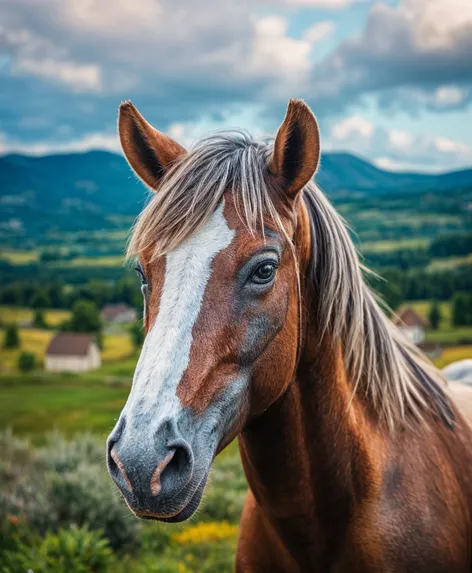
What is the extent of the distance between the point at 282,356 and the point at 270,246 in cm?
47

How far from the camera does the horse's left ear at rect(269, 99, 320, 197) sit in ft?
7.20

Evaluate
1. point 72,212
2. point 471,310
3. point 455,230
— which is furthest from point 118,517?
point 72,212

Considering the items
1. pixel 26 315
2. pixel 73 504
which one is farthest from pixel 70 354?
pixel 73 504

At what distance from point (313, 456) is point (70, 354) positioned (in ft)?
191

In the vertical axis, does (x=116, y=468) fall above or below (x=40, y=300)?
above

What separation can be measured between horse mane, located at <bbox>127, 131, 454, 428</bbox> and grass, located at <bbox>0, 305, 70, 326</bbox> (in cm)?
6903

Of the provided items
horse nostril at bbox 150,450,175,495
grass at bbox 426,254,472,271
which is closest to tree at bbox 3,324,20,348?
grass at bbox 426,254,472,271

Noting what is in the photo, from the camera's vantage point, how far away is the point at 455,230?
74062 mm

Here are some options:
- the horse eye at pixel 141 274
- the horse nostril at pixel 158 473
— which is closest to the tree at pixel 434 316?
the horse eye at pixel 141 274

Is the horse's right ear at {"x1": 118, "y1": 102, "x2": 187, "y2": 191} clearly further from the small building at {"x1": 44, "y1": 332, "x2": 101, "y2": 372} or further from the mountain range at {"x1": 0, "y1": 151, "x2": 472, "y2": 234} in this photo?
the mountain range at {"x1": 0, "y1": 151, "x2": 472, "y2": 234}

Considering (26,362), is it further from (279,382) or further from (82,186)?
(82,186)

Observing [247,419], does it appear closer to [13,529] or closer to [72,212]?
[13,529]

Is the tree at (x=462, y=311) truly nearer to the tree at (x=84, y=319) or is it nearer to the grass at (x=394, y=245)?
the grass at (x=394, y=245)

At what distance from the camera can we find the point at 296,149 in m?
2.29
